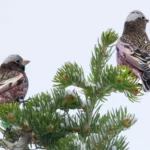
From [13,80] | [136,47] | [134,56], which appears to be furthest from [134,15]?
[13,80]

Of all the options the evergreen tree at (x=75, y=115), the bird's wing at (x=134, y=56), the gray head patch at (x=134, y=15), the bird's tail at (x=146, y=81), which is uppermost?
the gray head patch at (x=134, y=15)

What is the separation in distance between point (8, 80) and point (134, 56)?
198cm

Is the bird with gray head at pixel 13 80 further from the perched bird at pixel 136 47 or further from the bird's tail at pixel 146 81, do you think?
the bird's tail at pixel 146 81

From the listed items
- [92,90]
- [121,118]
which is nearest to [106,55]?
[92,90]

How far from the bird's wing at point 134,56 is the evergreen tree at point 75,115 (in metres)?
2.47

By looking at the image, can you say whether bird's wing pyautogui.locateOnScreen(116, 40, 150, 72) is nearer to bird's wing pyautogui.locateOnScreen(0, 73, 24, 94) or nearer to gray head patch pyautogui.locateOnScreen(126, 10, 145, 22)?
gray head patch pyautogui.locateOnScreen(126, 10, 145, 22)

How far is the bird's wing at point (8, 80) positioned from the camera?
556cm

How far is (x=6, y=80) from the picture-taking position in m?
5.70

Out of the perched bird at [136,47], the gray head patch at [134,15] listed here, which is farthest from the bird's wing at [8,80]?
the gray head patch at [134,15]

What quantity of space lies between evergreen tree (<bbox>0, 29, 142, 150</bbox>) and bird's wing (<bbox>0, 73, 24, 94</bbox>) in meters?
1.73

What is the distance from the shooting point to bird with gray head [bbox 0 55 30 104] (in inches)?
218

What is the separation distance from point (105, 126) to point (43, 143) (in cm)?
56

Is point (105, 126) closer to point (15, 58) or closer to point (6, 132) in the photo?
point (6, 132)

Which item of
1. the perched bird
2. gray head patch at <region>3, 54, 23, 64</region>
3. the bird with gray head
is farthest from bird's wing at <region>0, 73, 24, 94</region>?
the perched bird
